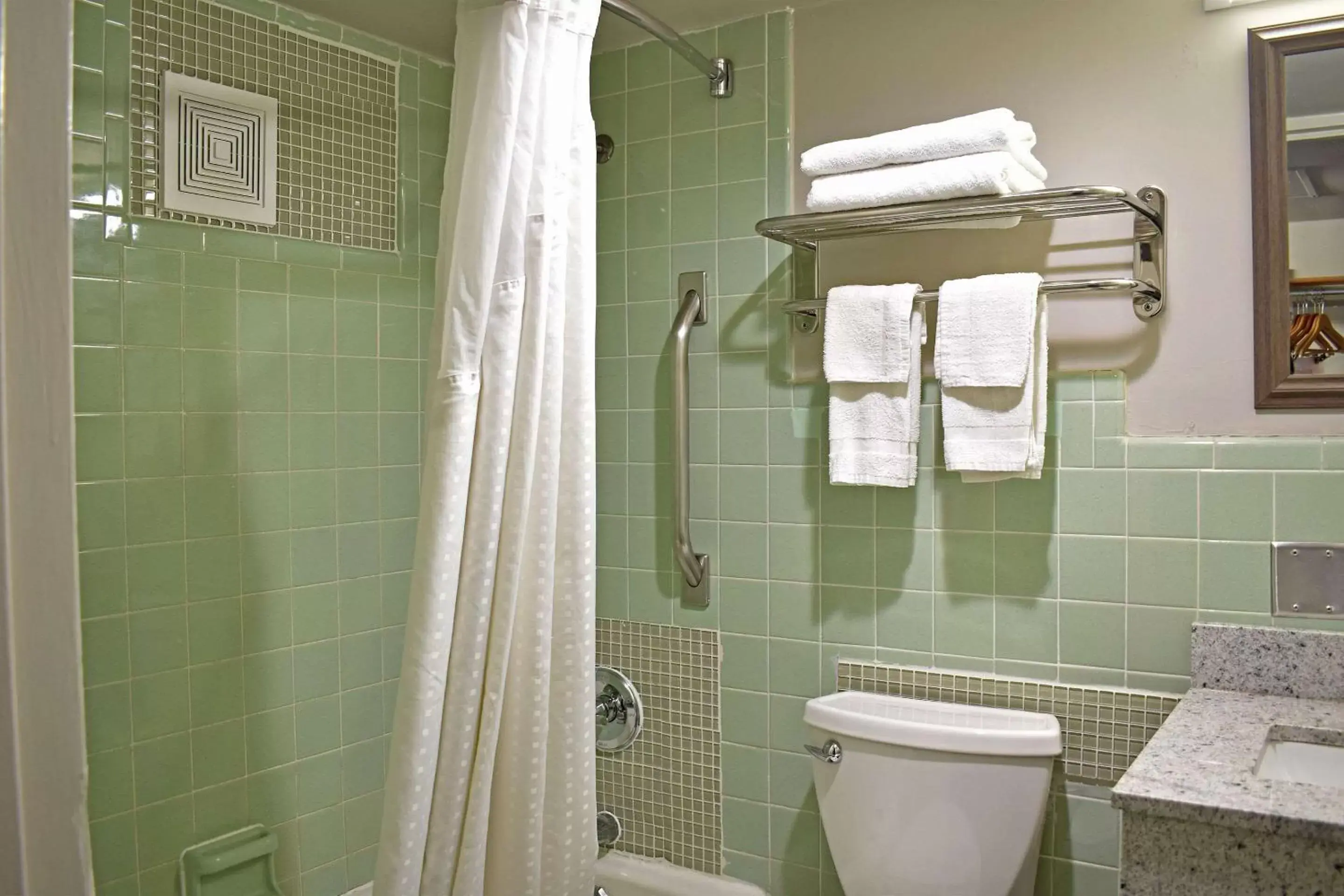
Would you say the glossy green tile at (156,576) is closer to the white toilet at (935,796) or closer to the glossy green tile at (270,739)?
the glossy green tile at (270,739)

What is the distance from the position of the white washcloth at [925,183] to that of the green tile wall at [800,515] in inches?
11.8

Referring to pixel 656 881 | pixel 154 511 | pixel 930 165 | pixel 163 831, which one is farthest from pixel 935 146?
pixel 163 831

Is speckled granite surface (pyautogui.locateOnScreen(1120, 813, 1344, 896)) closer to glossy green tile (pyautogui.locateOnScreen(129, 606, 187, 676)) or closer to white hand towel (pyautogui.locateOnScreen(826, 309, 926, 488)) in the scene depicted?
white hand towel (pyautogui.locateOnScreen(826, 309, 926, 488))

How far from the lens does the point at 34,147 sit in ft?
0.97

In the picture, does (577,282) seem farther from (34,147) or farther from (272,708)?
(34,147)

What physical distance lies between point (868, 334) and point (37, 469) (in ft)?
5.09

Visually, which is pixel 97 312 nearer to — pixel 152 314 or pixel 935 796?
pixel 152 314

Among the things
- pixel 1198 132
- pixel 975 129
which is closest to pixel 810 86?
pixel 975 129

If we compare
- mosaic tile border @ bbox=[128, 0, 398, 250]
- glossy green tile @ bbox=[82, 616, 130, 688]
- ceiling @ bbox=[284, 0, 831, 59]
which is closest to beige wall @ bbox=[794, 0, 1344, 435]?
ceiling @ bbox=[284, 0, 831, 59]

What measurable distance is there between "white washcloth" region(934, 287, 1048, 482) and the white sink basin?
1.71 ft

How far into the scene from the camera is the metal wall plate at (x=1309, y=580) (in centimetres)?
151

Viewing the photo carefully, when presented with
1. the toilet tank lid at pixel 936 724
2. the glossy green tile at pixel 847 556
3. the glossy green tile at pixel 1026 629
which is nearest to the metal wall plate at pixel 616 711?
the toilet tank lid at pixel 936 724

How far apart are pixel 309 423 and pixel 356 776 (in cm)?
75

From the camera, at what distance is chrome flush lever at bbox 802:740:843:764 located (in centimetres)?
173
